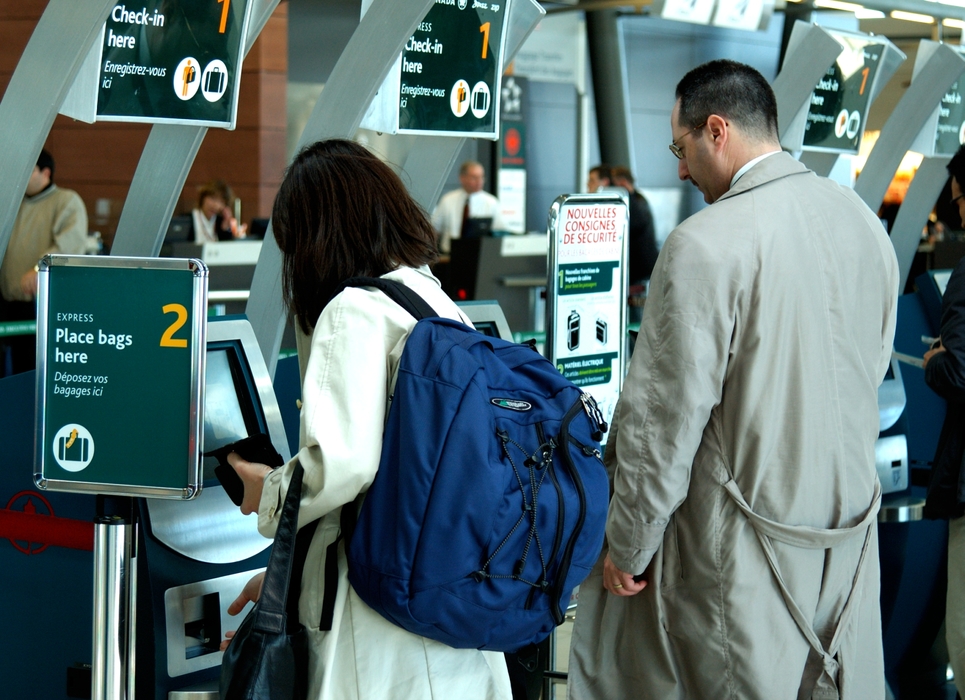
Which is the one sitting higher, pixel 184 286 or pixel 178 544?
pixel 184 286

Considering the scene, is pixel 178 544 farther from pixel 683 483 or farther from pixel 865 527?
pixel 865 527

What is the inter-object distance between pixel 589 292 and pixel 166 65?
126cm

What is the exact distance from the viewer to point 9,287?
5.98 meters

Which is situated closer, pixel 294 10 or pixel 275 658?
pixel 275 658

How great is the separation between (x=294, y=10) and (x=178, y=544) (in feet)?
37.1

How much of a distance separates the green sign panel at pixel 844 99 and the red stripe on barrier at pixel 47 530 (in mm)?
3806

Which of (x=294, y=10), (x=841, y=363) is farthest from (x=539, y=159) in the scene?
(x=841, y=363)

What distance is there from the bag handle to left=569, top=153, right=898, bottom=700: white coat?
700 mm

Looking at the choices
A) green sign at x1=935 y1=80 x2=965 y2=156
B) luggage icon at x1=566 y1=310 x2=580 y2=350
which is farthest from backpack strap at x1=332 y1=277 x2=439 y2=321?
green sign at x1=935 y1=80 x2=965 y2=156

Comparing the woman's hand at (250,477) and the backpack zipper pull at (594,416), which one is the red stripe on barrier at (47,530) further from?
the backpack zipper pull at (594,416)

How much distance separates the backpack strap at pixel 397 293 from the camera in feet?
5.56

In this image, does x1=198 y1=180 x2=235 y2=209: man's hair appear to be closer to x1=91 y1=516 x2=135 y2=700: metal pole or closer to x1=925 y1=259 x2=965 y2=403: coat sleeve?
x1=925 y1=259 x2=965 y2=403: coat sleeve

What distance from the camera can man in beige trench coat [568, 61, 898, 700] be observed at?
6.78 ft

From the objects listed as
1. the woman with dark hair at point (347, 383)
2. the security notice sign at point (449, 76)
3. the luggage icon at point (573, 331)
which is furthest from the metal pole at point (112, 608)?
the security notice sign at point (449, 76)
